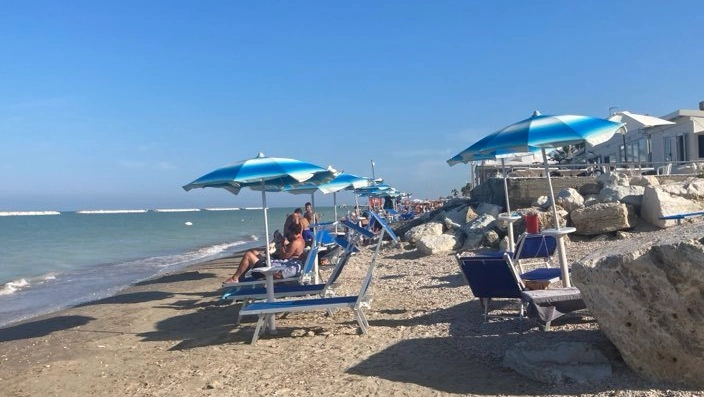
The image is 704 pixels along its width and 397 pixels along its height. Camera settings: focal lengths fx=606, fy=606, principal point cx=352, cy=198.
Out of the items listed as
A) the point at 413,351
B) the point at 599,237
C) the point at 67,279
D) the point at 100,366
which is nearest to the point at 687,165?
the point at 599,237

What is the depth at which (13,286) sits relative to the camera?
16094mm

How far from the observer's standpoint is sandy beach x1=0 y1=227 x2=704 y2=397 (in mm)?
4344

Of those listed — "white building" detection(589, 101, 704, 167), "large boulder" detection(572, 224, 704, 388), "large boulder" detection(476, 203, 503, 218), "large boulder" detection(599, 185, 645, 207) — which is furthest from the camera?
"white building" detection(589, 101, 704, 167)

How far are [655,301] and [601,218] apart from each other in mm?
8124

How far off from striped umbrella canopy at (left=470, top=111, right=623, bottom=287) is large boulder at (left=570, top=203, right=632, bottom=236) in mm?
5613

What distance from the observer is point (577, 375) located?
4.05m

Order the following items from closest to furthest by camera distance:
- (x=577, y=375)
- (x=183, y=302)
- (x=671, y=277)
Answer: (x=671, y=277) < (x=577, y=375) < (x=183, y=302)

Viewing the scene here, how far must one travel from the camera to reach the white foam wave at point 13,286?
15209mm

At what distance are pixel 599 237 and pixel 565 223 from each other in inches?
25.8

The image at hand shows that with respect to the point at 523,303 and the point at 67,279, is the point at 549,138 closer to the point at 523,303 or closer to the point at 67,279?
the point at 523,303

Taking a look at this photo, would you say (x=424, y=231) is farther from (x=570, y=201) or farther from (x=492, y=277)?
(x=492, y=277)

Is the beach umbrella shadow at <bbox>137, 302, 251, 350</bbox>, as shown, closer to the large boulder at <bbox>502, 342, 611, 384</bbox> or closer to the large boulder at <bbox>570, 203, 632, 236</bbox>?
the large boulder at <bbox>502, 342, 611, 384</bbox>

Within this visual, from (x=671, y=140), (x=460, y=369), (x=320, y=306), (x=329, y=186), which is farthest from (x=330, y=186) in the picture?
(x=671, y=140)

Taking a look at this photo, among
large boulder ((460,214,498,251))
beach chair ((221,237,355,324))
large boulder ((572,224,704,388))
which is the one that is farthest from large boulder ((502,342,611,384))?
large boulder ((460,214,498,251))
